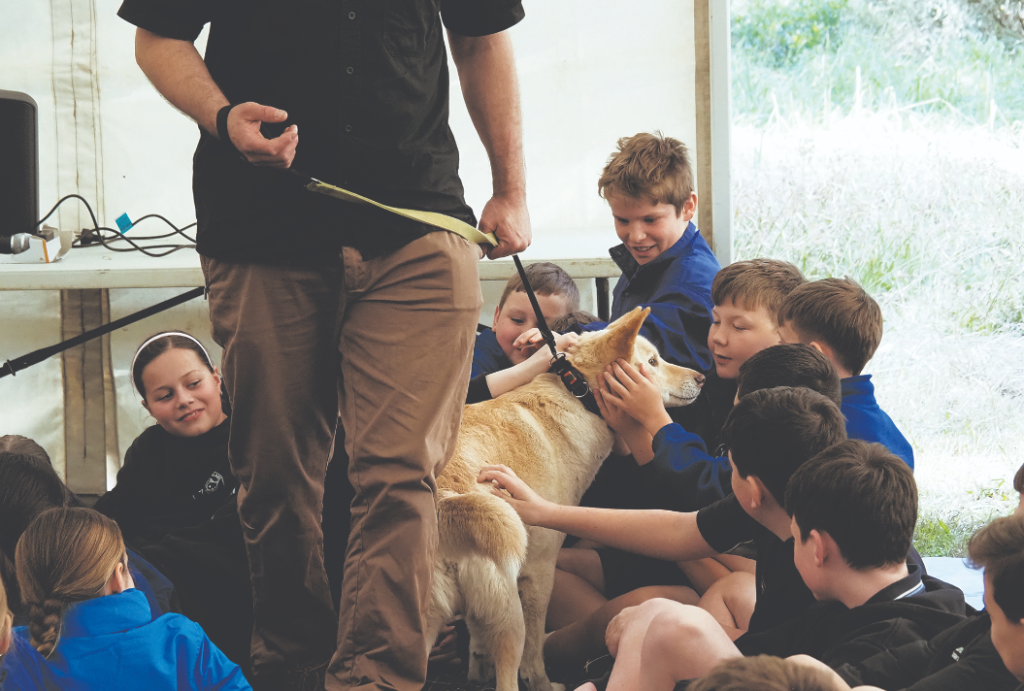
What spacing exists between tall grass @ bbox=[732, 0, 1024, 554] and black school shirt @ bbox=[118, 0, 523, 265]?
2134 mm

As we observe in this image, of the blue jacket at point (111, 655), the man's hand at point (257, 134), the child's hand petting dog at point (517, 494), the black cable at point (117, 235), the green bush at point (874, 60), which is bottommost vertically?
the blue jacket at point (111, 655)

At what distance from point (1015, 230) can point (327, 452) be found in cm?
289

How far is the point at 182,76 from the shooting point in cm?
167

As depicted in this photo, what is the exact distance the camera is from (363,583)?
1749 millimetres

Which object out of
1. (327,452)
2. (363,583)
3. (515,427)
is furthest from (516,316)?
(363,583)

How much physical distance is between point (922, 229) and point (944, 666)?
2.66 m

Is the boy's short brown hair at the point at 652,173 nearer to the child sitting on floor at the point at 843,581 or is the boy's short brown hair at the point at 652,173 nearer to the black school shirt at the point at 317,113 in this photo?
the black school shirt at the point at 317,113

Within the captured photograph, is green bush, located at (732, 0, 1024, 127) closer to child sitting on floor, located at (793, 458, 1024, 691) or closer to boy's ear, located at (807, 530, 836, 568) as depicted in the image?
boy's ear, located at (807, 530, 836, 568)

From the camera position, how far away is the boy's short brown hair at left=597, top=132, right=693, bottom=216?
296 cm

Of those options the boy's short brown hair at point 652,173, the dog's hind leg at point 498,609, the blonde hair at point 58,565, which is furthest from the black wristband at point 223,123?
the boy's short brown hair at point 652,173

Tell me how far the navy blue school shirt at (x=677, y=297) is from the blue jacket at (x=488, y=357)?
34cm

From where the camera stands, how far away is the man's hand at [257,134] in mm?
1575

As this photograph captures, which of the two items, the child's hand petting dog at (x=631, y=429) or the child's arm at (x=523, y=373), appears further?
the child's arm at (x=523, y=373)

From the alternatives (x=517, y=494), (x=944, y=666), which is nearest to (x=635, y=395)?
(x=517, y=494)
